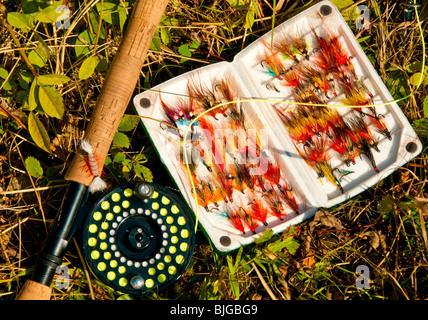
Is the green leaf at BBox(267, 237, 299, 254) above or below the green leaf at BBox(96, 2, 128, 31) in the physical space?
below

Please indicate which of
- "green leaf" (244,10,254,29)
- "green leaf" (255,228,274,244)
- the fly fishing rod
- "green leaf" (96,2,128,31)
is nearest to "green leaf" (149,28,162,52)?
"green leaf" (96,2,128,31)

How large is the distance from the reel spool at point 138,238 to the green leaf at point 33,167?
306 mm

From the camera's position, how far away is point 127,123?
1563mm

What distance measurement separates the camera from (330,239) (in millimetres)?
1704

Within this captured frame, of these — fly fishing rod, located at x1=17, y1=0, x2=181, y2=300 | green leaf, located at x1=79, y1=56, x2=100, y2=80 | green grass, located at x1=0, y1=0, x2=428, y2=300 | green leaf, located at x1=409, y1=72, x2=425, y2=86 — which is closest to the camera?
fly fishing rod, located at x1=17, y1=0, x2=181, y2=300

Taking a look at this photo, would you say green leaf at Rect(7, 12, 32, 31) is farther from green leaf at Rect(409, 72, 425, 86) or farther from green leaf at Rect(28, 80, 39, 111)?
green leaf at Rect(409, 72, 425, 86)

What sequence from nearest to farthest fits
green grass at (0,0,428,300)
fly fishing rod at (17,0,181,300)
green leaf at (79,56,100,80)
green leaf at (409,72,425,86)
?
fly fishing rod at (17,0,181,300) → green leaf at (79,56,100,80) → green grass at (0,0,428,300) → green leaf at (409,72,425,86)

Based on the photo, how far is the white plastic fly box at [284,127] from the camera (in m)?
1.56

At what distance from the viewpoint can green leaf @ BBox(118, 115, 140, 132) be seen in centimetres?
156

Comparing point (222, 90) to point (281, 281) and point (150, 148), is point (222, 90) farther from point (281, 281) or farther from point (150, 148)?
point (281, 281)

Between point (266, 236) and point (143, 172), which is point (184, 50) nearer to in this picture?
point (143, 172)

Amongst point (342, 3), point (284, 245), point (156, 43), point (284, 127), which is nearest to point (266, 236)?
point (284, 245)
